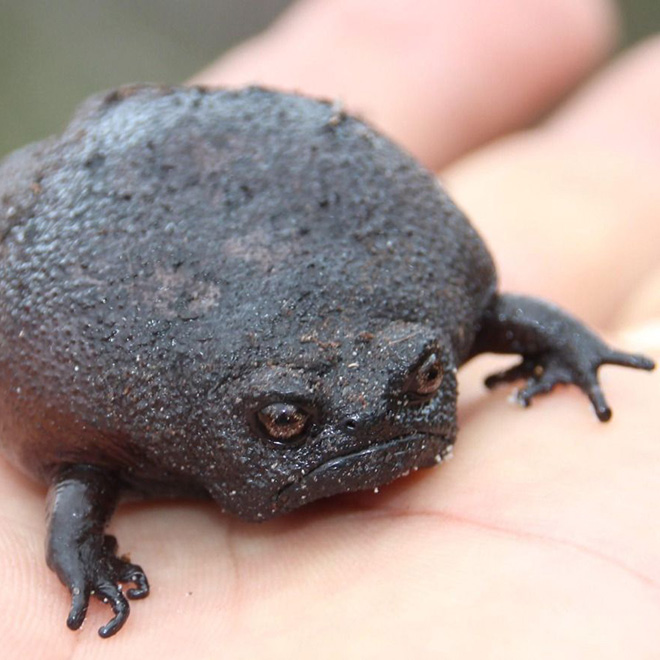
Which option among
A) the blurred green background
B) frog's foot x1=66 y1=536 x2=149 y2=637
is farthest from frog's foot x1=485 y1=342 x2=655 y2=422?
the blurred green background

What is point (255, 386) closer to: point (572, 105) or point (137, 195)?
point (137, 195)

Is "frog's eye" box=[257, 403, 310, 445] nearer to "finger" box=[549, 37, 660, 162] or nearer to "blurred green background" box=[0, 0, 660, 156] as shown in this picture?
"finger" box=[549, 37, 660, 162]

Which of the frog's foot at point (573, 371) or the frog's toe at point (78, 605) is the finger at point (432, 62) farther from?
the frog's toe at point (78, 605)

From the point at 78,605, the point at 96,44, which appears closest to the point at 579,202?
the point at 78,605

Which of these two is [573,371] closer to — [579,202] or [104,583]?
[104,583]

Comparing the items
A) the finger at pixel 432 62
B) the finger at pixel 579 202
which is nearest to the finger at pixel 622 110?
the finger at pixel 579 202

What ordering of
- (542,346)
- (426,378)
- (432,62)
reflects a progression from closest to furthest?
1. (426,378)
2. (542,346)
3. (432,62)

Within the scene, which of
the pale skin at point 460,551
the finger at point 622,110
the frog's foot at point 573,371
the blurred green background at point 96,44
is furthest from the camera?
the blurred green background at point 96,44
